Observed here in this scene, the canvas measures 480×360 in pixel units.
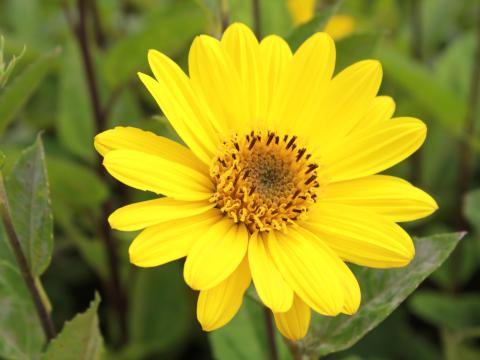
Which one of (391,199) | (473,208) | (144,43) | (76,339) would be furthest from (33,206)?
(473,208)

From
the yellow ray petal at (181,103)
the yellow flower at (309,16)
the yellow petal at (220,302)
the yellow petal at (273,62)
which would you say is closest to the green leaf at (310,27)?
the yellow petal at (273,62)

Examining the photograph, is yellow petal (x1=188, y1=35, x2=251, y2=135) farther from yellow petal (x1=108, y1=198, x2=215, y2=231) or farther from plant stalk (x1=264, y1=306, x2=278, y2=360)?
plant stalk (x1=264, y1=306, x2=278, y2=360)

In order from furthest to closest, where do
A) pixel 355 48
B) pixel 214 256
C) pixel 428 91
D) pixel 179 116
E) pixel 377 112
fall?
pixel 428 91 < pixel 355 48 < pixel 377 112 < pixel 179 116 < pixel 214 256

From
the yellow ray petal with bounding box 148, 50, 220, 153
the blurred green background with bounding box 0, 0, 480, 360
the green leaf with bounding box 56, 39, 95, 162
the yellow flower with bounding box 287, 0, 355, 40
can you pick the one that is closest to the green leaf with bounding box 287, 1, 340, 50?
the blurred green background with bounding box 0, 0, 480, 360

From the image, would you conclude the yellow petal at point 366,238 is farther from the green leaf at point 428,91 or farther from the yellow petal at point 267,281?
the green leaf at point 428,91

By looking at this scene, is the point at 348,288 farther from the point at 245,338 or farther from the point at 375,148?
the point at 245,338

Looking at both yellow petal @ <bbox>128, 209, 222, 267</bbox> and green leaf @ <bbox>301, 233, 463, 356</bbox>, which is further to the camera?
green leaf @ <bbox>301, 233, 463, 356</bbox>
